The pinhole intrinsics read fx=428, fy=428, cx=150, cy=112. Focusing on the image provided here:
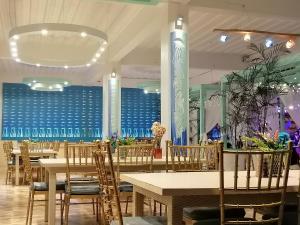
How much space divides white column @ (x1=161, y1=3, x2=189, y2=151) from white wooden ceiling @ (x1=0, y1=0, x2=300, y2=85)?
1.22 feet

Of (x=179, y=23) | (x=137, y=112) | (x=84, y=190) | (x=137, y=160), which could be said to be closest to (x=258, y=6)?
(x=179, y=23)

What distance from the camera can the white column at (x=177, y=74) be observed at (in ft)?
20.6

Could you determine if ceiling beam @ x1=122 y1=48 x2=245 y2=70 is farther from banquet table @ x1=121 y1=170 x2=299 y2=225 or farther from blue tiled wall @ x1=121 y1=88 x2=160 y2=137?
banquet table @ x1=121 y1=170 x2=299 y2=225

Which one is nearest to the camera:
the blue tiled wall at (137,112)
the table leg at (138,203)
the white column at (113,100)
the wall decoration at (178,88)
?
the table leg at (138,203)

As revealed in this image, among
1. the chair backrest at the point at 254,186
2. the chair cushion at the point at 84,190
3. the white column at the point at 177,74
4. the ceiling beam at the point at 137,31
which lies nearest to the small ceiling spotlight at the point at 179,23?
the white column at the point at 177,74

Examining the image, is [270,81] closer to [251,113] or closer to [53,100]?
[251,113]

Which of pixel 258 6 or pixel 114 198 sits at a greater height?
pixel 258 6

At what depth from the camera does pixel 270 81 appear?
28.8 ft

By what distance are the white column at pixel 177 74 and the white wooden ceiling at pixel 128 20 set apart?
0.37 metres

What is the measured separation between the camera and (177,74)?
629cm

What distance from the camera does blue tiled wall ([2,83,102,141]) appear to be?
46.9 ft

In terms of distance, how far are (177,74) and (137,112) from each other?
956cm

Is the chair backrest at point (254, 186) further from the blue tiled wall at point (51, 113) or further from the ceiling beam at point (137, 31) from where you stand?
the blue tiled wall at point (51, 113)

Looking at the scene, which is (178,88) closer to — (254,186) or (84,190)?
(84,190)
